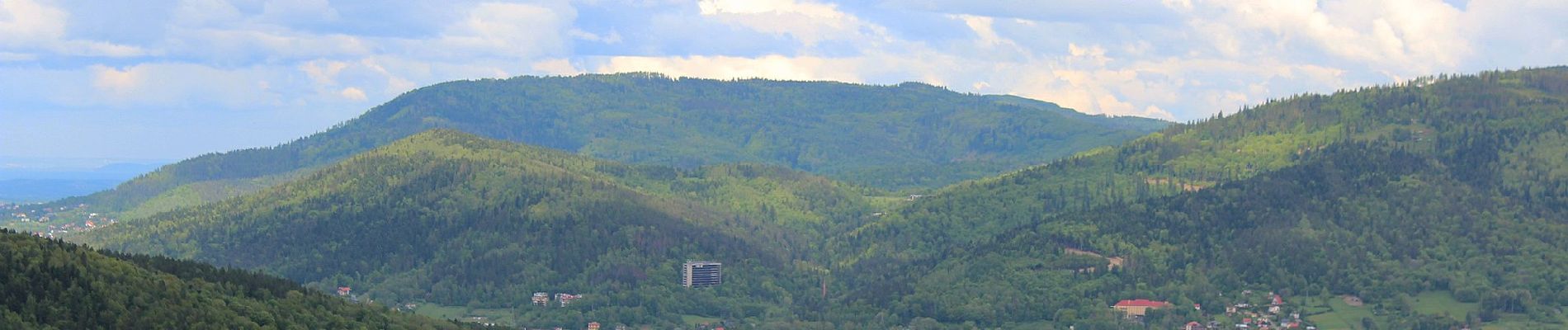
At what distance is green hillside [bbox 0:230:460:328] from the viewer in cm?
14588

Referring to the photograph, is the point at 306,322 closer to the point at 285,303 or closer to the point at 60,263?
the point at 285,303

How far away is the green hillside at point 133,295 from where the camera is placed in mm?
145875

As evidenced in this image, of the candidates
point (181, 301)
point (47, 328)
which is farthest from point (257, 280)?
point (47, 328)

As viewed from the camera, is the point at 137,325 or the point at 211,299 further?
the point at 211,299

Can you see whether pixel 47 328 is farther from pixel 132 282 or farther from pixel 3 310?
pixel 132 282

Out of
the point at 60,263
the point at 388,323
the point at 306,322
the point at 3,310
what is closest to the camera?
the point at 3,310

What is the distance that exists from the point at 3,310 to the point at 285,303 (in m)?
31.3

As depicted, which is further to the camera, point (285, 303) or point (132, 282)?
point (285, 303)

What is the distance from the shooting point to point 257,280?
17562 centimetres

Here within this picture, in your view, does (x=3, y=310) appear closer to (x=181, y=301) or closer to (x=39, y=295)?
(x=39, y=295)

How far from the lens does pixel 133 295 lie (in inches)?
6038

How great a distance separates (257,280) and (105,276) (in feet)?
72.4

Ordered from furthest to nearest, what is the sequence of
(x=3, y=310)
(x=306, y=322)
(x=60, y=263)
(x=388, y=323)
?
(x=388, y=323), (x=306, y=322), (x=60, y=263), (x=3, y=310)

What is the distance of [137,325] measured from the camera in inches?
5842
